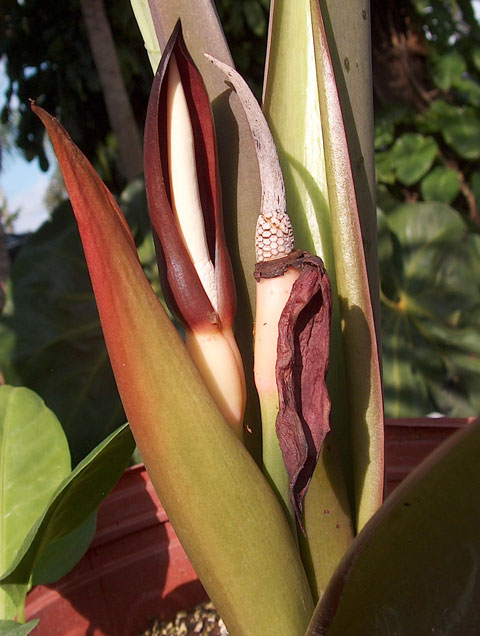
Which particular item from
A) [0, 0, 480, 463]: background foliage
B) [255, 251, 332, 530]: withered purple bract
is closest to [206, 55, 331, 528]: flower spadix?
[255, 251, 332, 530]: withered purple bract

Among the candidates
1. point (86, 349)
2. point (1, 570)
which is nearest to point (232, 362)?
point (1, 570)

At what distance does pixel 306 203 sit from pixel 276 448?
16 cm

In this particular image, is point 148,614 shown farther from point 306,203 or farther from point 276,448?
point 306,203

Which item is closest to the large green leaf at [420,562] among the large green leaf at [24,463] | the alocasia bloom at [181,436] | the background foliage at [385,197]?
the alocasia bloom at [181,436]

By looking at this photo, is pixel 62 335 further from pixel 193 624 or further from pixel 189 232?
pixel 189 232

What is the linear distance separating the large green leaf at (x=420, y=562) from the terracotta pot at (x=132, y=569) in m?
0.29

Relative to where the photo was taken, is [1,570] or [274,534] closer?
[274,534]

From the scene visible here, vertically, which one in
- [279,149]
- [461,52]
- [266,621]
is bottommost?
[266,621]

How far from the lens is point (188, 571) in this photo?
57cm

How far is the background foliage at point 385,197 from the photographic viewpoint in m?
1.20

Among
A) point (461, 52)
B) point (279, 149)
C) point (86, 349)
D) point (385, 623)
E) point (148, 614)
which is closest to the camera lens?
point (385, 623)

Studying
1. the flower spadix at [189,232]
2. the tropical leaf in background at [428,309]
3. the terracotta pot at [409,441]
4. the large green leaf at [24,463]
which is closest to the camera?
the flower spadix at [189,232]

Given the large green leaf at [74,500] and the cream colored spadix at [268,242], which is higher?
the cream colored spadix at [268,242]

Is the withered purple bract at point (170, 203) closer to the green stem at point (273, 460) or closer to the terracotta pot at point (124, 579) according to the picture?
the green stem at point (273, 460)
